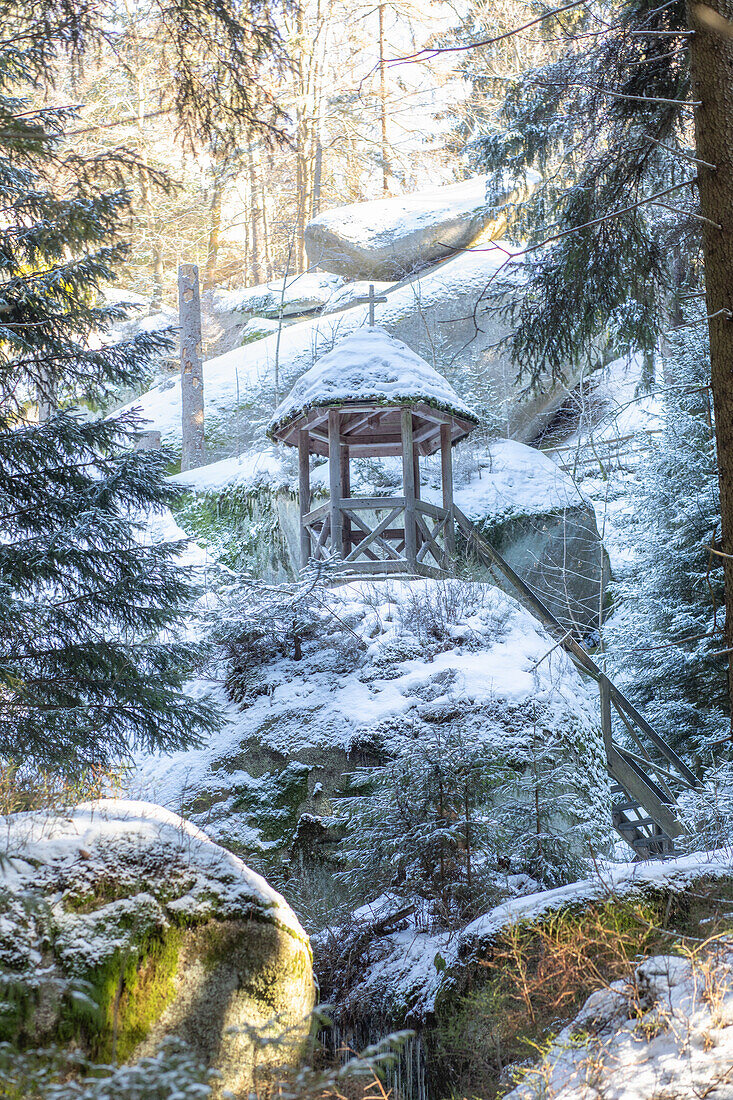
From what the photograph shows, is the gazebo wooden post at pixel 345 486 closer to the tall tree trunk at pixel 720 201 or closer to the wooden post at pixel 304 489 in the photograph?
the wooden post at pixel 304 489

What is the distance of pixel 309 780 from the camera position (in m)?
6.90

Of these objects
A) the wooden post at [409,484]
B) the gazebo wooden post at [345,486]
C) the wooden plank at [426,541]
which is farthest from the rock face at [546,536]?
the wooden post at [409,484]

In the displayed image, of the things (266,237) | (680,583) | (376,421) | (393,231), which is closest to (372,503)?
(376,421)

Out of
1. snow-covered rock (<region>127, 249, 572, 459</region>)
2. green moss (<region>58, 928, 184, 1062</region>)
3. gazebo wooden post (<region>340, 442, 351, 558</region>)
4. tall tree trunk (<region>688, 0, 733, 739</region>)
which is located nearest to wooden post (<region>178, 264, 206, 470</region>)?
snow-covered rock (<region>127, 249, 572, 459</region>)

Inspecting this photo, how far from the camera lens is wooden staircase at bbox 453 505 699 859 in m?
7.86

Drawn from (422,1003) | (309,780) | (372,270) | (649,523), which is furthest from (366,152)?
(422,1003)

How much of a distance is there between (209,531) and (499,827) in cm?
1117

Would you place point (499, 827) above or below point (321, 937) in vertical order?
above

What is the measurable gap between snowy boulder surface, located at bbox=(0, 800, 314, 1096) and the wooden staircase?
335 cm

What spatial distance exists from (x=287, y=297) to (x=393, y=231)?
381 cm

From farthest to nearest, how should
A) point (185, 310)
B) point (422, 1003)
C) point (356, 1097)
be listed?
point (185, 310), point (422, 1003), point (356, 1097)

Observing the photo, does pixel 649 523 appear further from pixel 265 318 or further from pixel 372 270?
pixel 265 318

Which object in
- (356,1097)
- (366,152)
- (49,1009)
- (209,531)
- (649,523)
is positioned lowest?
(209,531)

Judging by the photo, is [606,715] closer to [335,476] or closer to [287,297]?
[335,476]
